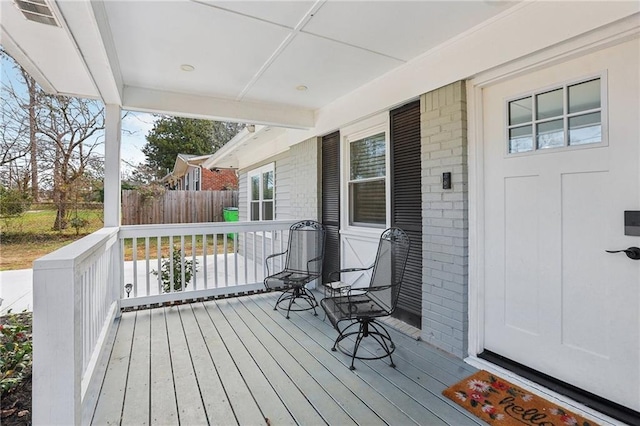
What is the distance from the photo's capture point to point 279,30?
2.50m

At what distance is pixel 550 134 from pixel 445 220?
99 cm

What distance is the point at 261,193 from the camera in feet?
25.0

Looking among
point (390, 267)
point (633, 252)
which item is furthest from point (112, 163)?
point (633, 252)

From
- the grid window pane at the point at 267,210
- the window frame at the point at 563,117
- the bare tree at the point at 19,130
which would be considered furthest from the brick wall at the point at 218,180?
the window frame at the point at 563,117

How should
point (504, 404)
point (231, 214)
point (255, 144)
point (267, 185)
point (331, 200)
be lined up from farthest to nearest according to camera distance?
point (231, 214) → point (267, 185) → point (255, 144) → point (331, 200) → point (504, 404)

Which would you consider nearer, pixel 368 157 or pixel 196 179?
pixel 368 157

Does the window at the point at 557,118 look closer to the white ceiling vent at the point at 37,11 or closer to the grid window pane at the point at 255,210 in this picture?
the white ceiling vent at the point at 37,11

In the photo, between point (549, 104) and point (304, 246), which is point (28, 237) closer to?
point (304, 246)

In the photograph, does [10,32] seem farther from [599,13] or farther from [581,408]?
[581,408]

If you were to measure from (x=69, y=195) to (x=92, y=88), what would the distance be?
10.9ft

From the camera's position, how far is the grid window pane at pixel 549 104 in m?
2.14

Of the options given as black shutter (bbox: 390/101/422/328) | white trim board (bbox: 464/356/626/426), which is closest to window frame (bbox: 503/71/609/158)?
black shutter (bbox: 390/101/422/328)

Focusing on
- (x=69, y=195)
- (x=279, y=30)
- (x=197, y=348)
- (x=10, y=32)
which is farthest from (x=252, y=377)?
(x=69, y=195)

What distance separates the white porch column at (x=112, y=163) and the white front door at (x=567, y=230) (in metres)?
3.90
